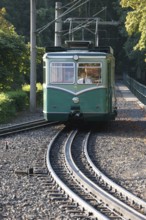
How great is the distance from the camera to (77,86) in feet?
66.9

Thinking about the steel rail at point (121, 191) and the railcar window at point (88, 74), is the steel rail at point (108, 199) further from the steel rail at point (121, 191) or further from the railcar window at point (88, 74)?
the railcar window at point (88, 74)

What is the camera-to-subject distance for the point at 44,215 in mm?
8688

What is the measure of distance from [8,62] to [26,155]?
72.3 ft

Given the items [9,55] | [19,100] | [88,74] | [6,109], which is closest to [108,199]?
[88,74]

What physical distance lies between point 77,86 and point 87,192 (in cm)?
1036

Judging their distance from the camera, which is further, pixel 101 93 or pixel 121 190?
pixel 101 93

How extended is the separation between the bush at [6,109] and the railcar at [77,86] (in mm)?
4511

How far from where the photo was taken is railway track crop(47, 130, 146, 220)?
28.4ft

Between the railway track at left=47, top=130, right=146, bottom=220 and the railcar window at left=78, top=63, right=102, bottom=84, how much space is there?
206 inches

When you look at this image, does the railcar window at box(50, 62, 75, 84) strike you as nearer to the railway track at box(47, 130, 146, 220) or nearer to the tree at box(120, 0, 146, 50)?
the tree at box(120, 0, 146, 50)

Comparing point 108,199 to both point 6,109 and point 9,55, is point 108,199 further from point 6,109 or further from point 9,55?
point 9,55

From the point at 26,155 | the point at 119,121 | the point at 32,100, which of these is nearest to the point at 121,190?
the point at 26,155

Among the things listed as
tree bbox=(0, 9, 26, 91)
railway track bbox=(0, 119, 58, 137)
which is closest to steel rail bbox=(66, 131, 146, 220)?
railway track bbox=(0, 119, 58, 137)

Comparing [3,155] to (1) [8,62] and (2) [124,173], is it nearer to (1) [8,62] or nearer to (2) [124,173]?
(2) [124,173]
